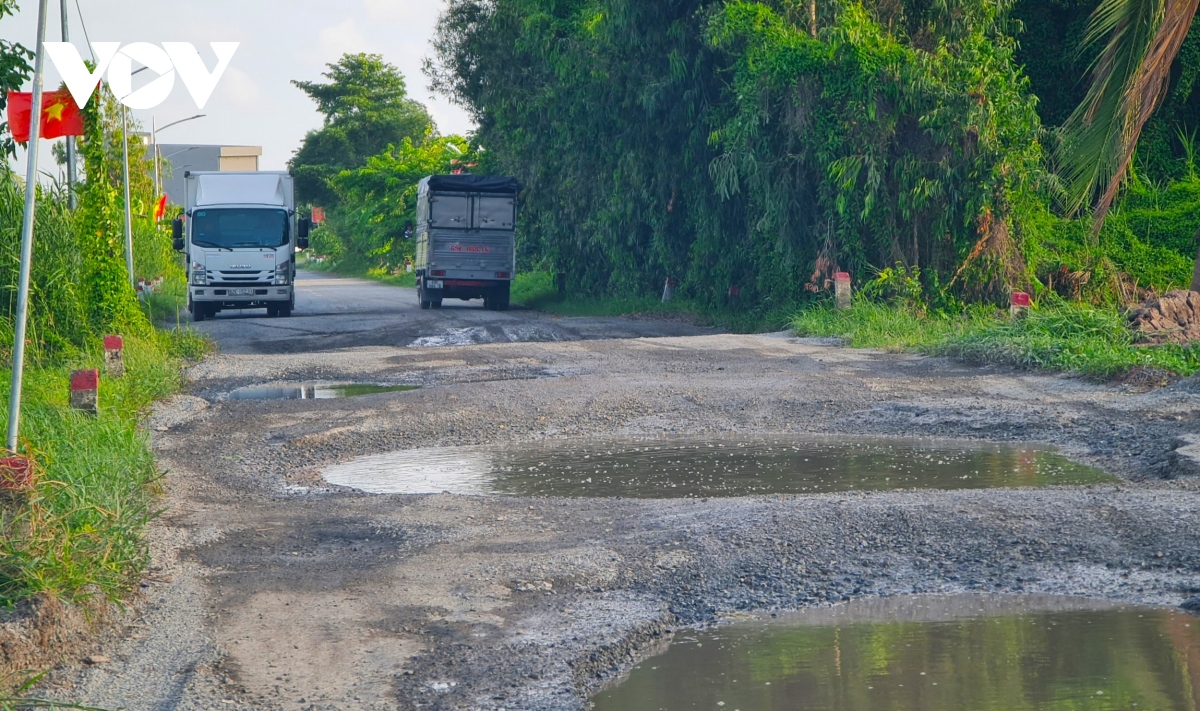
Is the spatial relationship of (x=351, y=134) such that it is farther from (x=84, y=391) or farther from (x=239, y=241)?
(x=84, y=391)

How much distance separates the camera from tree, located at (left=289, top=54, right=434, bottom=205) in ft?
229

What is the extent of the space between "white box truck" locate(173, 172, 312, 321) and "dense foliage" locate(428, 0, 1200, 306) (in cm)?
717

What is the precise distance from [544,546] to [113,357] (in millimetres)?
8141

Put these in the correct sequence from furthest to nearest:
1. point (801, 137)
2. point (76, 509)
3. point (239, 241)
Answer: point (239, 241) < point (801, 137) < point (76, 509)

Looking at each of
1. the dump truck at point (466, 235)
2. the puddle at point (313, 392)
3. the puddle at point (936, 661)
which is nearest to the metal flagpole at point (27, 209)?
the puddle at point (936, 661)

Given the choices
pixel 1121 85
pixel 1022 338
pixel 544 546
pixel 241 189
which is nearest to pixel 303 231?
pixel 241 189

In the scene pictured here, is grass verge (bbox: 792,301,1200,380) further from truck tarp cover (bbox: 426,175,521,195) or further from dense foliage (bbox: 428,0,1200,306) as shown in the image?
truck tarp cover (bbox: 426,175,521,195)

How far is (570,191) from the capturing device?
94.7ft

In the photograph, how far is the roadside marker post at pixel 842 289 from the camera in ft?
62.8

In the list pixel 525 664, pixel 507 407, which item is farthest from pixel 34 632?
pixel 507 407

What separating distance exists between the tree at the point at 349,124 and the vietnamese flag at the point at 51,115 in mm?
63081

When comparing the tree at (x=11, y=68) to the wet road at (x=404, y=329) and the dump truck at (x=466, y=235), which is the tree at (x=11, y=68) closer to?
the wet road at (x=404, y=329)

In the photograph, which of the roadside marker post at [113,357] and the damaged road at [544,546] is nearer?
the damaged road at [544,546]

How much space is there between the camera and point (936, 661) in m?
4.59
